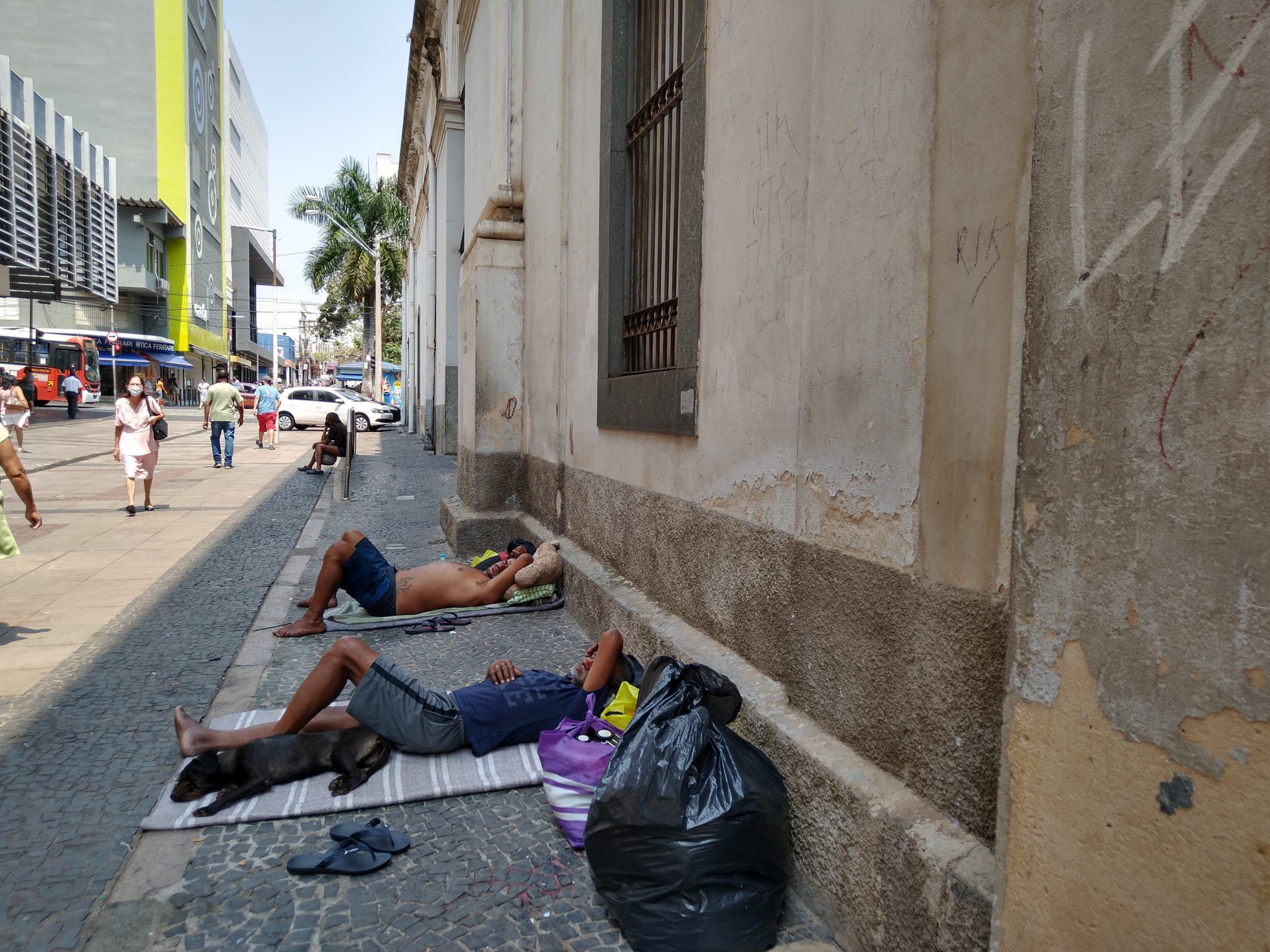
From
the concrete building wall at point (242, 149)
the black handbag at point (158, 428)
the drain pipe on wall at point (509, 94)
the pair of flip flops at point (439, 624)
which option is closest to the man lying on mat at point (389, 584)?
the pair of flip flops at point (439, 624)

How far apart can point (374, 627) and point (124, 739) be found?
185 centimetres

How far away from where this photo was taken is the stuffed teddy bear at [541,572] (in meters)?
5.74

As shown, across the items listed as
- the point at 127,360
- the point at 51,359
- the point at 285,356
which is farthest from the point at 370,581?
the point at 285,356

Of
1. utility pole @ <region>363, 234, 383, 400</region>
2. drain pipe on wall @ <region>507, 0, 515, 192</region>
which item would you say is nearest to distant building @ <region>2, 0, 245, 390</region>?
utility pole @ <region>363, 234, 383, 400</region>

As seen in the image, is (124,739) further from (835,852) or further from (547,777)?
(835,852)

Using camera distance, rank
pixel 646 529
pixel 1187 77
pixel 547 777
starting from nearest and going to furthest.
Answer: pixel 1187 77
pixel 547 777
pixel 646 529

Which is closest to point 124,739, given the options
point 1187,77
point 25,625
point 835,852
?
point 25,625

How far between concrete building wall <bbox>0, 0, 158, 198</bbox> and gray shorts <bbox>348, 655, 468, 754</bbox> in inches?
1805

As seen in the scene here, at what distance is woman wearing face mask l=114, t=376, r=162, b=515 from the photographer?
372 inches

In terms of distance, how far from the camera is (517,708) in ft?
11.7

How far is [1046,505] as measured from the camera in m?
1.51

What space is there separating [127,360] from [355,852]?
→ 4438 centimetres

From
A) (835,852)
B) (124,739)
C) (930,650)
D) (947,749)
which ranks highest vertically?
(930,650)

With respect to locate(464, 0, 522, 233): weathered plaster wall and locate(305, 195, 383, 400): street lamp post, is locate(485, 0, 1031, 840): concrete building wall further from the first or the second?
locate(305, 195, 383, 400): street lamp post
